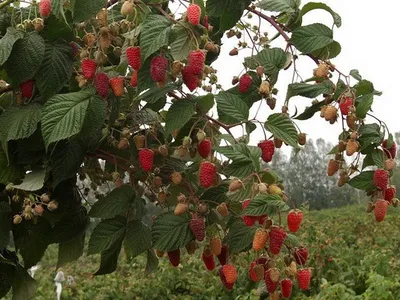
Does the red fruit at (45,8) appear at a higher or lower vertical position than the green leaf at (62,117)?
higher

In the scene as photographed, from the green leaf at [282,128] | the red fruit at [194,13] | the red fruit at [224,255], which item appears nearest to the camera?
the red fruit at [194,13]

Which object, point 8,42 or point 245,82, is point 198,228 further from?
point 8,42

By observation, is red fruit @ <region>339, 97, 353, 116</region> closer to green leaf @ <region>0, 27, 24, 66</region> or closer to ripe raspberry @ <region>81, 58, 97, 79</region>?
ripe raspberry @ <region>81, 58, 97, 79</region>

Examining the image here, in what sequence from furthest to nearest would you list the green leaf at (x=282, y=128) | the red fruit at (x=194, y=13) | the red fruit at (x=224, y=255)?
the red fruit at (x=224, y=255)
the green leaf at (x=282, y=128)
the red fruit at (x=194, y=13)

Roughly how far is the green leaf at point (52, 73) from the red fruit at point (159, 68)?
203 mm

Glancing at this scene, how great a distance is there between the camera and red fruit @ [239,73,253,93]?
1171 millimetres

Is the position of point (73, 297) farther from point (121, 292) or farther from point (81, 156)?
point (81, 156)

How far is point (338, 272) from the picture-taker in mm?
4598

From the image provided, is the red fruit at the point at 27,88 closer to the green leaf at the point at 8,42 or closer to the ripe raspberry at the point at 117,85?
the green leaf at the point at 8,42

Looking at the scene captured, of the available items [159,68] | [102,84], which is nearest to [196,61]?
[159,68]

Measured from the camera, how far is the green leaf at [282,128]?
3.58ft

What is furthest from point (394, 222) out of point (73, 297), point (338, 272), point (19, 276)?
point (19, 276)

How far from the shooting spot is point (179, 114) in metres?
1.15

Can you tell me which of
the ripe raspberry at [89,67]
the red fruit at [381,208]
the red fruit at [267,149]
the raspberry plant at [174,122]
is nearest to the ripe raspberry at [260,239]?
the raspberry plant at [174,122]
